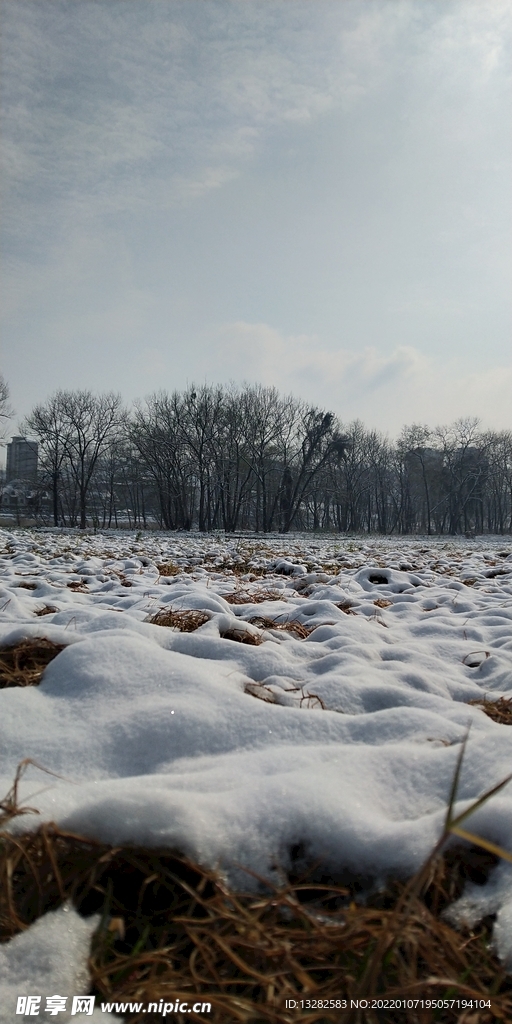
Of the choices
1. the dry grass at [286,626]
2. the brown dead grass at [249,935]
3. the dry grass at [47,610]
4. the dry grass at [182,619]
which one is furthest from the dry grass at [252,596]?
the brown dead grass at [249,935]

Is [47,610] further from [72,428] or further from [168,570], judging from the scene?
[72,428]

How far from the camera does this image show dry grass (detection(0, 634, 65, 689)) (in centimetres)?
196

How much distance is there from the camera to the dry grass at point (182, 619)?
9.32 ft

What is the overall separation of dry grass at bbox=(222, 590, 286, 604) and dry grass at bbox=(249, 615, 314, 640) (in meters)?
0.66

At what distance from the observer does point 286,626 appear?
3084mm

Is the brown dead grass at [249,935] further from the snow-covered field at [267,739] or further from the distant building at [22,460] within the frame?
the distant building at [22,460]

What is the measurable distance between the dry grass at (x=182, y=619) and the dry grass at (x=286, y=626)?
347 mm

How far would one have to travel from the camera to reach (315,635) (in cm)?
282

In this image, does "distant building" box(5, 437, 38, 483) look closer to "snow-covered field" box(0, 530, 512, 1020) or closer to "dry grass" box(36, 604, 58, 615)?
"dry grass" box(36, 604, 58, 615)

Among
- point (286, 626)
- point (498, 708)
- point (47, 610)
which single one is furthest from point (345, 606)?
point (47, 610)

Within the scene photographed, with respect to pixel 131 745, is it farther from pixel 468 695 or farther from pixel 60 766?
pixel 468 695

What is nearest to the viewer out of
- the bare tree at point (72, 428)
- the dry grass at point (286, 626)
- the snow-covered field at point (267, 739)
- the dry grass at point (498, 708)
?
the snow-covered field at point (267, 739)

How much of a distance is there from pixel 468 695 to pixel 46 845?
166 centimetres

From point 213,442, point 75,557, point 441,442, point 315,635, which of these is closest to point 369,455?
point 441,442
